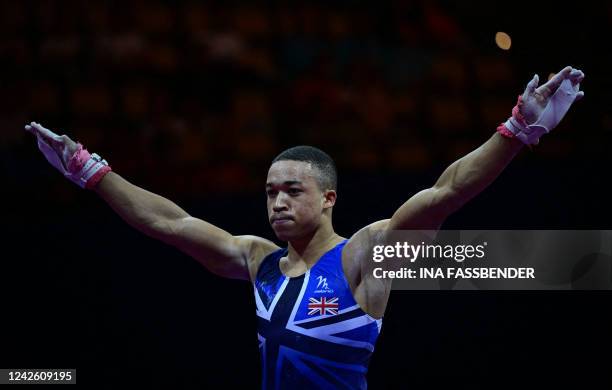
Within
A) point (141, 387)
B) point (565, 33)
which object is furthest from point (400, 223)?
point (565, 33)

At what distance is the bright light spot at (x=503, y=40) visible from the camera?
7533 mm

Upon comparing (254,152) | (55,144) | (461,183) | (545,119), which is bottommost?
(461,183)

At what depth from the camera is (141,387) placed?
19.7ft

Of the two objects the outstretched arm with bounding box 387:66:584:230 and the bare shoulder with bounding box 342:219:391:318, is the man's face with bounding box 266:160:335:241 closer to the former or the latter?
the bare shoulder with bounding box 342:219:391:318

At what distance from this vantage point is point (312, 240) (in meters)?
4.46

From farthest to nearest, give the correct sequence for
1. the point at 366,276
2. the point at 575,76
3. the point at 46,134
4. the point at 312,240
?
the point at 46,134
the point at 312,240
the point at 366,276
the point at 575,76

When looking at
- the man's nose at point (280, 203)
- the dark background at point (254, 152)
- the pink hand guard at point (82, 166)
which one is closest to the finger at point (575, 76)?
the man's nose at point (280, 203)

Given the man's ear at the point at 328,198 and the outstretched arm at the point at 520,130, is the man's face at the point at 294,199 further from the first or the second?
the outstretched arm at the point at 520,130

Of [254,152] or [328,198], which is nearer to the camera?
[328,198]

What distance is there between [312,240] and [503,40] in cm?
417

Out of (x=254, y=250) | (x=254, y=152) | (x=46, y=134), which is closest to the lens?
(x=46, y=134)

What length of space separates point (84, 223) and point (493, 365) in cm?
317

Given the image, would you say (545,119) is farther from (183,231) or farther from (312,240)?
(183,231)

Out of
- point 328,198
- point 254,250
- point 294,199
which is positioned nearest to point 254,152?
point 254,250
